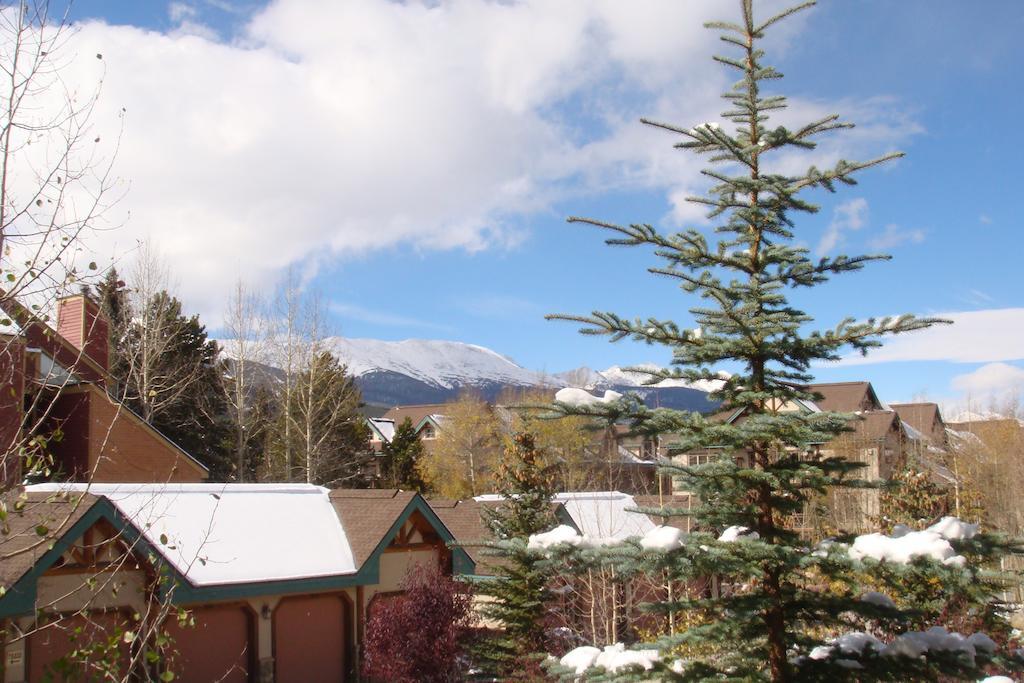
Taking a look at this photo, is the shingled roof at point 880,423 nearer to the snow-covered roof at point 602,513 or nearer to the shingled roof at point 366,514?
the snow-covered roof at point 602,513

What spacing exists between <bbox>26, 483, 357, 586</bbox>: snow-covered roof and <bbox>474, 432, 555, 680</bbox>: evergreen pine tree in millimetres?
3362

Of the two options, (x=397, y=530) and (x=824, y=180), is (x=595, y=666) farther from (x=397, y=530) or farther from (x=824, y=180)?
(x=397, y=530)

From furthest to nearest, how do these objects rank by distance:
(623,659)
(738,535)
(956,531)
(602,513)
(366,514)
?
(602,513) < (366,514) < (738,535) < (623,659) < (956,531)

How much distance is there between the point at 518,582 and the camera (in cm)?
1730

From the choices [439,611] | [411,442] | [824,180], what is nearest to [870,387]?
[411,442]

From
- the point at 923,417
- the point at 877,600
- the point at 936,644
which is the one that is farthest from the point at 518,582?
the point at 923,417

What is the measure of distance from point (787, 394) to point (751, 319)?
89 centimetres

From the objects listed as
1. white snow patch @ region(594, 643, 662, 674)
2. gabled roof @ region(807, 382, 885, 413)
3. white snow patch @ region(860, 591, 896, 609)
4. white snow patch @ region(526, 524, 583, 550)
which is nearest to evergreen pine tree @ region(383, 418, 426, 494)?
gabled roof @ region(807, 382, 885, 413)

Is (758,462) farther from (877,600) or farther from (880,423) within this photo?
(880,423)

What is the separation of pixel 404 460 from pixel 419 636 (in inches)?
1098

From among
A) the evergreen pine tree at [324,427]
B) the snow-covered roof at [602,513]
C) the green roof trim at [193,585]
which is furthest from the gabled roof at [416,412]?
the green roof trim at [193,585]

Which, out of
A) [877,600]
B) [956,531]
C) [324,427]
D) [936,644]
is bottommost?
[936,644]

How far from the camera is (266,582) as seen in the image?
648 inches

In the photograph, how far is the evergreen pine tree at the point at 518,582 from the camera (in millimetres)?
17234
